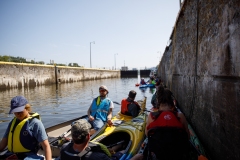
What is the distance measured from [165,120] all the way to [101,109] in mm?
3520

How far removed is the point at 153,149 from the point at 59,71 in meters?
34.9

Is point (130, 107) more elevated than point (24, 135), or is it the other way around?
point (24, 135)

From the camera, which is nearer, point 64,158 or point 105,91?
point 64,158

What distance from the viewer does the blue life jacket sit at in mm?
6038

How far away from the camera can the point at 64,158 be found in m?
2.50

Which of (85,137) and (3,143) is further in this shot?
(3,143)

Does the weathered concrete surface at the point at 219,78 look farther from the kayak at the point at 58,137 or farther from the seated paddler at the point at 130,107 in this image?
the kayak at the point at 58,137

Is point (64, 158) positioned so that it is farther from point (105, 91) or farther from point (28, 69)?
point (28, 69)

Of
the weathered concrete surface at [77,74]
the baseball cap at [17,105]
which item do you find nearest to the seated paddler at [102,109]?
the baseball cap at [17,105]

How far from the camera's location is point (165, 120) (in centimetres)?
285

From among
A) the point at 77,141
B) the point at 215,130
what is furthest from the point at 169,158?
the point at 215,130

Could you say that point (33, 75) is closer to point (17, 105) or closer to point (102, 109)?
point (102, 109)

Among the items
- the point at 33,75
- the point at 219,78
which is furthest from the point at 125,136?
the point at 33,75

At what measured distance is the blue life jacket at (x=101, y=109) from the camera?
6.04 metres
